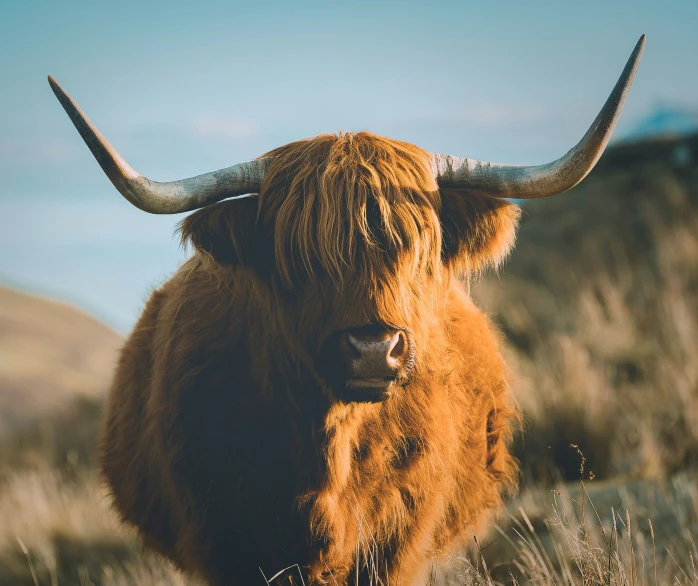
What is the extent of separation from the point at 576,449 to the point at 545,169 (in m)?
1.72

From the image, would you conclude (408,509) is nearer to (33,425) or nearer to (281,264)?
(281,264)

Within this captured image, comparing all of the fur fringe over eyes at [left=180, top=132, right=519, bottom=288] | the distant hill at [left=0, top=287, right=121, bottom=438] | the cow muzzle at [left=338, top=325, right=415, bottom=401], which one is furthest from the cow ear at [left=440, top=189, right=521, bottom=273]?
the distant hill at [left=0, top=287, right=121, bottom=438]

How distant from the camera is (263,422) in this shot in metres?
3.07

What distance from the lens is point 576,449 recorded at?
405 cm

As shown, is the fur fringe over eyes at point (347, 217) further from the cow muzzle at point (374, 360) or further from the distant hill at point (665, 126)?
the distant hill at point (665, 126)

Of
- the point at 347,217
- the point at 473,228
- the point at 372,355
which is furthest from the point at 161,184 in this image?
the point at 473,228

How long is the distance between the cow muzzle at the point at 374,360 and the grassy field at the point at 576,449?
51cm

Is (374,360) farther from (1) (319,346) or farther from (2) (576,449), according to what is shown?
(2) (576,449)

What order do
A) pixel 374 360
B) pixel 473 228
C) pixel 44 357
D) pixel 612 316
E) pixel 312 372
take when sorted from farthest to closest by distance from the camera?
pixel 44 357 → pixel 612 316 → pixel 473 228 → pixel 312 372 → pixel 374 360

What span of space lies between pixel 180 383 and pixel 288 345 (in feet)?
1.76

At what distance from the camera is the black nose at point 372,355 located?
2555 millimetres

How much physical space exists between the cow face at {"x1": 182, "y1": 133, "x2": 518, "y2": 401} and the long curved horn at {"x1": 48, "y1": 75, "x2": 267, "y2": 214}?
0.07m

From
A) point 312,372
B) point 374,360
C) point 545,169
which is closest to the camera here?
point 374,360

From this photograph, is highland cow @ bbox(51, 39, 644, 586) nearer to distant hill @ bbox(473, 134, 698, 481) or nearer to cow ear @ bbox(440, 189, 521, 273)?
cow ear @ bbox(440, 189, 521, 273)
